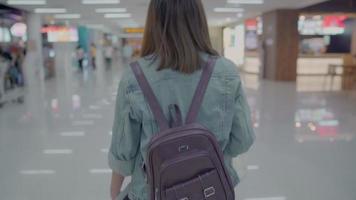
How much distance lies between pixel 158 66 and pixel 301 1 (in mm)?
11270

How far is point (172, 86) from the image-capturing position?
3.50 feet

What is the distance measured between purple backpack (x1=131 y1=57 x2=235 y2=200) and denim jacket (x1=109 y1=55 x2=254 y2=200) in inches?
1.3

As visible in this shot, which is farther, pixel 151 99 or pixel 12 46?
pixel 12 46

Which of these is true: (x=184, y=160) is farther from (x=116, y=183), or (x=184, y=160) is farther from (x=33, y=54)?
(x=33, y=54)

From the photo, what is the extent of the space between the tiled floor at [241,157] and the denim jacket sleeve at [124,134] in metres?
0.80

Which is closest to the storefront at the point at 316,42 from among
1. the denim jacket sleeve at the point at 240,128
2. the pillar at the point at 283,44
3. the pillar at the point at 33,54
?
the pillar at the point at 283,44

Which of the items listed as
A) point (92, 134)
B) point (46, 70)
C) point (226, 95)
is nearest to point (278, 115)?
point (92, 134)

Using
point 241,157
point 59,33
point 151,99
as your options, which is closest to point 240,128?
point 151,99

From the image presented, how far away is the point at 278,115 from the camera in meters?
6.67

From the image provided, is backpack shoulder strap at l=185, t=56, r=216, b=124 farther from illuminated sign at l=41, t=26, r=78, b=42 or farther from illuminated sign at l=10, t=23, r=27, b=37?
illuminated sign at l=41, t=26, r=78, b=42

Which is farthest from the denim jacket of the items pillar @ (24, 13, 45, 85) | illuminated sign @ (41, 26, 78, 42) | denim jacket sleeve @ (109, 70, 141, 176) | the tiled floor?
illuminated sign @ (41, 26, 78, 42)

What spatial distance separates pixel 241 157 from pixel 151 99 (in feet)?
3.55

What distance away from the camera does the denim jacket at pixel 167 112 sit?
3.45ft

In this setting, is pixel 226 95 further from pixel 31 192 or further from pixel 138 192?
pixel 31 192
